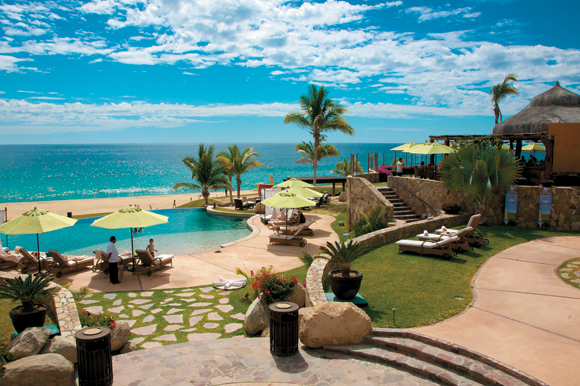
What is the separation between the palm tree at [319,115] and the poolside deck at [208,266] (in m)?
15.7

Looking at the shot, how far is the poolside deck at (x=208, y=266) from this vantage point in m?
11.3

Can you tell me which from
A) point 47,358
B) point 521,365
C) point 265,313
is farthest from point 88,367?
point 521,365

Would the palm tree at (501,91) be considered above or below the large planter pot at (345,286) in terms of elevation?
above

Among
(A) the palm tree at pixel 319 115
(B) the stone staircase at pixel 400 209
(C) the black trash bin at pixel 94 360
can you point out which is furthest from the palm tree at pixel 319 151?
(C) the black trash bin at pixel 94 360

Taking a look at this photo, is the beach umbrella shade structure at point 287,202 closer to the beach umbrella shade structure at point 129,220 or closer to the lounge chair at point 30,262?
the beach umbrella shade structure at point 129,220

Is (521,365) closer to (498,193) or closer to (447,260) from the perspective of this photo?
(447,260)

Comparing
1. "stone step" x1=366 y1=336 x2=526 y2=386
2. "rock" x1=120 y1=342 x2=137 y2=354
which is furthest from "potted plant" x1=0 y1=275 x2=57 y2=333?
"stone step" x1=366 y1=336 x2=526 y2=386

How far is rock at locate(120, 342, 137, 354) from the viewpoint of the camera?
6922mm

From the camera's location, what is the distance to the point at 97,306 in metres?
→ 9.24

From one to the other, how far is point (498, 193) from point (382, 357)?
12.5m

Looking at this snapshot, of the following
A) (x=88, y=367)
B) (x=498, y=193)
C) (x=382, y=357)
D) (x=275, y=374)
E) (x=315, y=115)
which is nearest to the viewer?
(x=88, y=367)

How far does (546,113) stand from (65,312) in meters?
25.8

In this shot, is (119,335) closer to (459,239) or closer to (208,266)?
(208,266)

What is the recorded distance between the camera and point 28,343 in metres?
5.83
